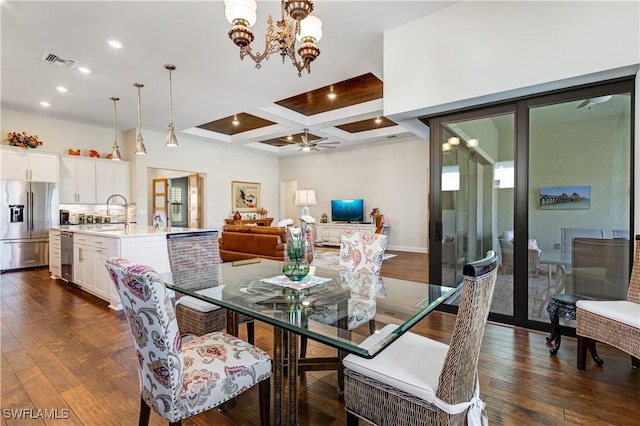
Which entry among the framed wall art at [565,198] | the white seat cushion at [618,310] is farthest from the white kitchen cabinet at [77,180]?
the white seat cushion at [618,310]

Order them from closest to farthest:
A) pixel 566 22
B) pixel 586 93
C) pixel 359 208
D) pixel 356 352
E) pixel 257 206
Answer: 1. pixel 356 352
2. pixel 566 22
3. pixel 586 93
4. pixel 359 208
5. pixel 257 206

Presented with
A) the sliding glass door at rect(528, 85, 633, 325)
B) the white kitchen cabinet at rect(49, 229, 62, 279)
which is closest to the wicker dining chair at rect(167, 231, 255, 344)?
the sliding glass door at rect(528, 85, 633, 325)

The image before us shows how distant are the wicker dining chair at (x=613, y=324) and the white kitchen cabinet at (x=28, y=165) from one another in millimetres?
8033

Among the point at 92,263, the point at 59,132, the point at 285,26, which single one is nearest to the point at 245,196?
the point at 59,132

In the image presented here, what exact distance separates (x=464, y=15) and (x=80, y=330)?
15.4ft

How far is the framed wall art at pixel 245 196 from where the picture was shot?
9023 millimetres

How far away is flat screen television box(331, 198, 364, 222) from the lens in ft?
29.0

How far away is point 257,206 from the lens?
9797mm

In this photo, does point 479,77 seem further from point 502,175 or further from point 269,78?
point 269,78

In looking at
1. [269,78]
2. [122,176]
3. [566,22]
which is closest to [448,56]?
[566,22]

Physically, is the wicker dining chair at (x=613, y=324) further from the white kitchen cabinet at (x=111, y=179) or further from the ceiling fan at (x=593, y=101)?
the white kitchen cabinet at (x=111, y=179)

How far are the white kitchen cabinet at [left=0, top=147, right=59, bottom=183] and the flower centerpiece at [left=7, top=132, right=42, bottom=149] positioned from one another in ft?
0.34

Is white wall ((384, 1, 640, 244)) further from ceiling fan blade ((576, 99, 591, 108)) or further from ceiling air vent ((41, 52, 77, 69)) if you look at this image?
ceiling air vent ((41, 52, 77, 69))

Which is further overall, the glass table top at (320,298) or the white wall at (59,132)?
the white wall at (59,132)
